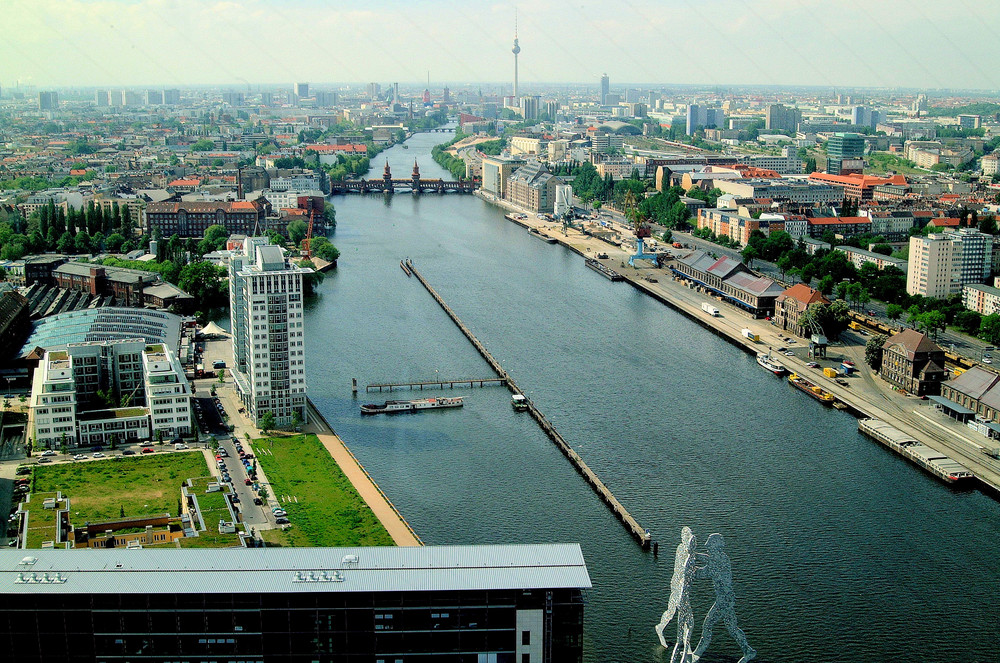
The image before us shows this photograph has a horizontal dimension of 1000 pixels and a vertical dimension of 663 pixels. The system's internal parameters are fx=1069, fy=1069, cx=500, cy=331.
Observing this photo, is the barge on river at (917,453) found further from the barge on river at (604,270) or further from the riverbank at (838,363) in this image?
the barge on river at (604,270)

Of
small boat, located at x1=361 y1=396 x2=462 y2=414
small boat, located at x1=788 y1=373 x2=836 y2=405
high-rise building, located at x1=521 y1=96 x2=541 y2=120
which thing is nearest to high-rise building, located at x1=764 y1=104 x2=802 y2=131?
high-rise building, located at x1=521 y1=96 x2=541 y2=120

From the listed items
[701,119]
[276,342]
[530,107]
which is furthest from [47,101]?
[276,342]

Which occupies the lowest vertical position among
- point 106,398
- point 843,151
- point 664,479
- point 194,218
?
point 664,479

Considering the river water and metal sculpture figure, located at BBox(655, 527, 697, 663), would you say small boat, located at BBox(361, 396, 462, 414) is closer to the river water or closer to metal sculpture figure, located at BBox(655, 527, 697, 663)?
the river water

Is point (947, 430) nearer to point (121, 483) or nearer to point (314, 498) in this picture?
point (314, 498)

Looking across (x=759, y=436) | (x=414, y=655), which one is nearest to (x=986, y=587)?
(x=759, y=436)

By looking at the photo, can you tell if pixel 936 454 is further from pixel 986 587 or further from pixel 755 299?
pixel 755 299

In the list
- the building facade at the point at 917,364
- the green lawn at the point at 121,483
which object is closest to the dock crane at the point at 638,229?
the building facade at the point at 917,364
